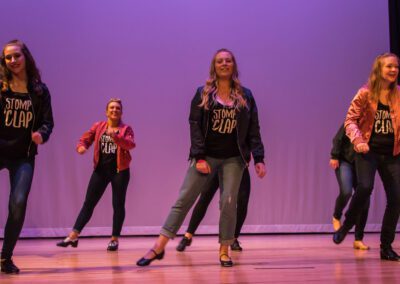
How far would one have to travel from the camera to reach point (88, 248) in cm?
477

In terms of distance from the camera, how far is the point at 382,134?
351 centimetres

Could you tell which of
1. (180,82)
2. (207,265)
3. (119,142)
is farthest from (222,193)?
(180,82)

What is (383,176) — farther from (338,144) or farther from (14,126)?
(14,126)

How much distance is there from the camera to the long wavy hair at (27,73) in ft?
10.4

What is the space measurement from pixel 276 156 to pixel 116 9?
242 centimetres

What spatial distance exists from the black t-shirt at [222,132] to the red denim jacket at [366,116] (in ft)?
2.52

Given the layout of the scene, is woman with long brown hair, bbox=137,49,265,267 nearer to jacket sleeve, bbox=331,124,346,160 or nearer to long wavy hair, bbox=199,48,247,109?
long wavy hair, bbox=199,48,247,109

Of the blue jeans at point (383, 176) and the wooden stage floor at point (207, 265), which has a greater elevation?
the blue jeans at point (383, 176)

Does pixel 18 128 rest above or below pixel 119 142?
above

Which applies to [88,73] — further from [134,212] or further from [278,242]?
[278,242]

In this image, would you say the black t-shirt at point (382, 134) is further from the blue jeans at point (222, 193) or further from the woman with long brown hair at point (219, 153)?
the blue jeans at point (222, 193)

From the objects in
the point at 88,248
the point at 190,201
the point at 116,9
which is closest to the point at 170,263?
the point at 190,201

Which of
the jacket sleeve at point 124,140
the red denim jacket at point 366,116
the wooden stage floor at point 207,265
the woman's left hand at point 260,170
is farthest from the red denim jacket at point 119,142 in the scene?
the red denim jacket at point 366,116

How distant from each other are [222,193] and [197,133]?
0.40 meters
